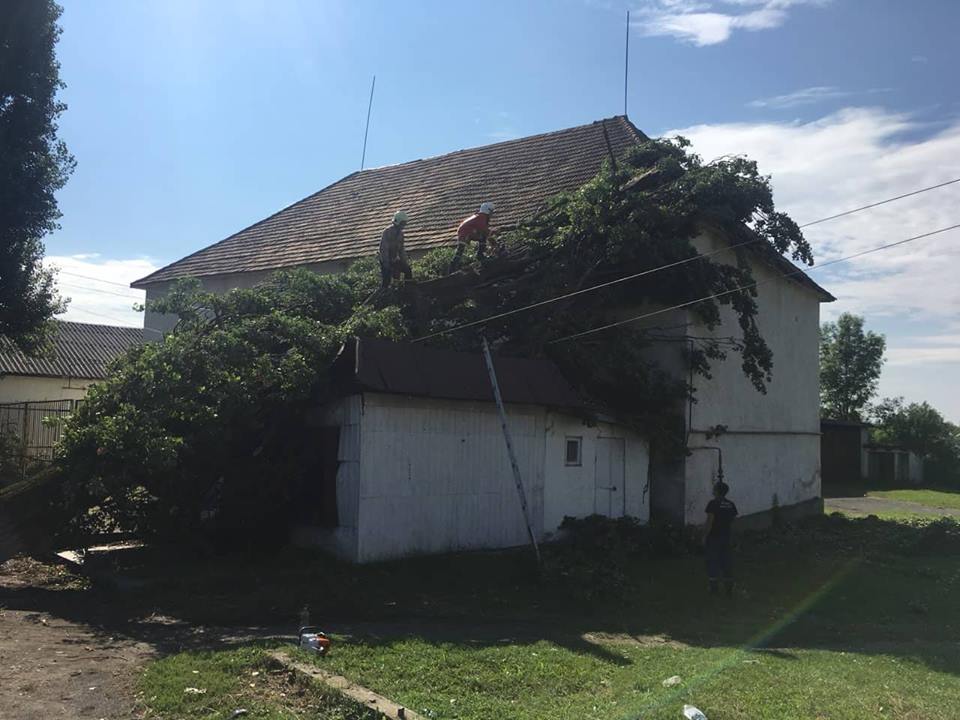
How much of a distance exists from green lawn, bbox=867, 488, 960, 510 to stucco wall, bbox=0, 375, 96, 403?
31.1 m

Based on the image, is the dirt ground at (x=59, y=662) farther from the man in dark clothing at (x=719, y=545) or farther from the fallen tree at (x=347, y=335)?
the man in dark clothing at (x=719, y=545)

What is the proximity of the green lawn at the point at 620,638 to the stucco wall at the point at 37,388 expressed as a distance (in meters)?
27.0

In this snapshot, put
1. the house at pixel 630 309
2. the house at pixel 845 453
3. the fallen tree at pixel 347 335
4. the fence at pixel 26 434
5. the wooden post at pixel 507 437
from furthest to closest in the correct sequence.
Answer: the house at pixel 845 453 < the fence at pixel 26 434 < the house at pixel 630 309 < the wooden post at pixel 507 437 < the fallen tree at pixel 347 335

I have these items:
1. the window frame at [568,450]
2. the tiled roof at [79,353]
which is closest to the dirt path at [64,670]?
the window frame at [568,450]

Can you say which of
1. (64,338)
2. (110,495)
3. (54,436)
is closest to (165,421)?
(110,495)

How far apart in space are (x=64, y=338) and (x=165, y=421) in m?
32.6

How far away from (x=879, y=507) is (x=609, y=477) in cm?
1481

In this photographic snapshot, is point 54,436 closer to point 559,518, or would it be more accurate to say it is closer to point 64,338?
point 559,518

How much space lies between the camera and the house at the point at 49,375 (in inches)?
746

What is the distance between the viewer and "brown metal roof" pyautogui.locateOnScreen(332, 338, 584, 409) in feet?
34.6

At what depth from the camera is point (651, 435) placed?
1453cm

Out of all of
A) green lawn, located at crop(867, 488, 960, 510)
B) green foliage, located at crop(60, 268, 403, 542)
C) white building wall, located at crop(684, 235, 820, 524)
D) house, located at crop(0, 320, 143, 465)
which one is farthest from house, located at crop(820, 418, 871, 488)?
green foliage, located at crop(60, 268, 403, 542)

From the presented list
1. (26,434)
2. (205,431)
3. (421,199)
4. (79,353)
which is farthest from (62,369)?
(205,431)

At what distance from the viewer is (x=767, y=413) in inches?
742
